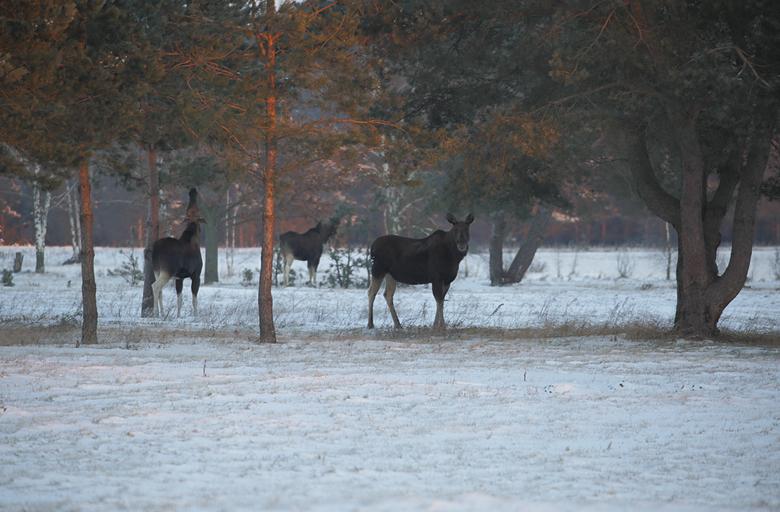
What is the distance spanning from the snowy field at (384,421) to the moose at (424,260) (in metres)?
0.98

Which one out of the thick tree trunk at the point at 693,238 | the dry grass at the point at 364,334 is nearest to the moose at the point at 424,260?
the dry grass at the point at 364,334

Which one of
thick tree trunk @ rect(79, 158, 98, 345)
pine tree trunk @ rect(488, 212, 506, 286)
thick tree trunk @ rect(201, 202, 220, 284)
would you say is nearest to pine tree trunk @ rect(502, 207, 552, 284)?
pine tree trunk @ rect(488, 212, 506, 286)

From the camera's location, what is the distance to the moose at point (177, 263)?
21.5 metres

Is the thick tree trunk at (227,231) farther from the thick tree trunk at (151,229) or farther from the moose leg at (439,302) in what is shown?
the moose leg at (439,302)

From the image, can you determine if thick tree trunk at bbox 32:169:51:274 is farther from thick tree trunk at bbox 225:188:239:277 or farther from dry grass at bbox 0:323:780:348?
dry grass at bbox 0:323:780:348

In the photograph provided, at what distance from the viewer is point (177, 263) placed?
21.7 metres

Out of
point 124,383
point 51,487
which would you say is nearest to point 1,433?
point 51,487

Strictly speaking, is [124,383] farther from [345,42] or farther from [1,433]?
[345,42]

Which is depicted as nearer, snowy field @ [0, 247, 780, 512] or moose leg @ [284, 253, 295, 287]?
snowy field @ [0, 247, 780, 512]

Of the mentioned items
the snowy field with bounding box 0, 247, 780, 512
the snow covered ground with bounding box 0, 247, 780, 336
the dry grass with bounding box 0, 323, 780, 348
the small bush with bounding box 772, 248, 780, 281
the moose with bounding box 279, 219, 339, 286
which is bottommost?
the snowy field with bounding box 0, 247, 780, 512

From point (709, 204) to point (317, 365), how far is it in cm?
862

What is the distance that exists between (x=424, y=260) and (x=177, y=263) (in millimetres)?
5826

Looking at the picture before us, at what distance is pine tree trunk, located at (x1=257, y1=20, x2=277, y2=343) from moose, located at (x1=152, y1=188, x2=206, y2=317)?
537 centimetres

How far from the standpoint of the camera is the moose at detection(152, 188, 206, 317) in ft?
70.6
